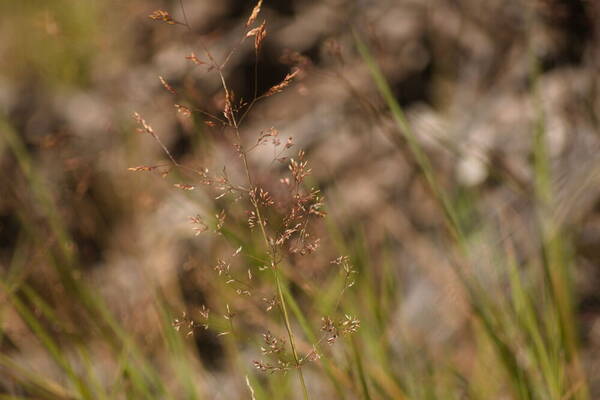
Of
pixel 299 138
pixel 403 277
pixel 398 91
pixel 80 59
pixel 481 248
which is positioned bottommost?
pixel 403 277

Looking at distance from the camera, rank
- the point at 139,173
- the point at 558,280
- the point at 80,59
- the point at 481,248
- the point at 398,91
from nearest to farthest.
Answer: the point at 558,280 → the point at 481,248 → the point at 398,91 → the point at 139,173 → the point at 80,59

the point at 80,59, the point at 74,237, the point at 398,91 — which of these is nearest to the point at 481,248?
the point at 398,91

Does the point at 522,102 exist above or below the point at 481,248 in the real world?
above

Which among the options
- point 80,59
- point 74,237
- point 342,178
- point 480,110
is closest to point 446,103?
point 480,110

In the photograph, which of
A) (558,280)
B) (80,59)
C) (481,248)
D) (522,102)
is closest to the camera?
(558,280)

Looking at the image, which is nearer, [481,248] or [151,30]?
[481,248]

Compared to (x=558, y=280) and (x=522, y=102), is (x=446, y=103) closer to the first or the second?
(x=522, y=102)

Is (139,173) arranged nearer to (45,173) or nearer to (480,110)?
(45,173)
